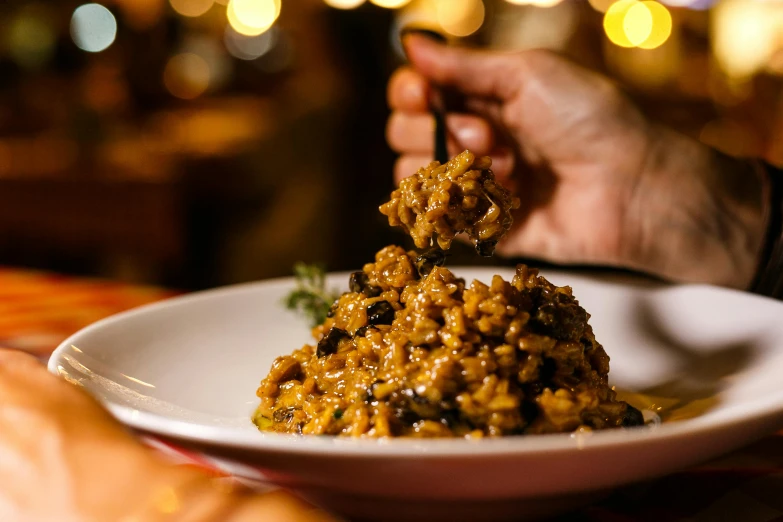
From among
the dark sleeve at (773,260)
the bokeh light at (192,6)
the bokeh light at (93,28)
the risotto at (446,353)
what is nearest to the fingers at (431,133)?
the dark sleeve at (773,260)

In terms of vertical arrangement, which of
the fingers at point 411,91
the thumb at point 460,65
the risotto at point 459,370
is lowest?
the risotto at point 459,370

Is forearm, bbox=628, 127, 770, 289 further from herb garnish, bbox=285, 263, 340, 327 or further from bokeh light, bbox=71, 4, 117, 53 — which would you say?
bokeh light, bbox=71, 4, 117, 53

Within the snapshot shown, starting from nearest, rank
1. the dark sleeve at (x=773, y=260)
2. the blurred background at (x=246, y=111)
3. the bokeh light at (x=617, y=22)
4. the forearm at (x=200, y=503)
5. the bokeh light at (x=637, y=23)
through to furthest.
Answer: the forearm at (x=200, y=503) < the dark sleeve at (x=773, y=260) < the blurred background at (x=246, y=111) < the bokeh light at (x=617, y=22) < the bokeh light at (x=637, y=23)

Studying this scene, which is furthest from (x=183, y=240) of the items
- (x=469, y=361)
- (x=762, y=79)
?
(x=762, y=79)

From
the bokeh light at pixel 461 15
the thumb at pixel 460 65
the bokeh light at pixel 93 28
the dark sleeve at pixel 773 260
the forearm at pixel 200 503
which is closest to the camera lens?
the forearm at pixel 200 503

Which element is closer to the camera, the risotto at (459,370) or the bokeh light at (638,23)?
the risotto at (459,370)

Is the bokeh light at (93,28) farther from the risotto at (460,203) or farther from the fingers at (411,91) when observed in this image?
the risotto at (460,203)
